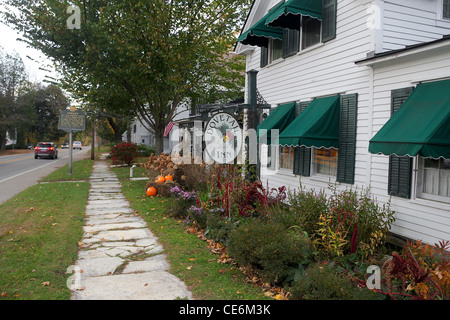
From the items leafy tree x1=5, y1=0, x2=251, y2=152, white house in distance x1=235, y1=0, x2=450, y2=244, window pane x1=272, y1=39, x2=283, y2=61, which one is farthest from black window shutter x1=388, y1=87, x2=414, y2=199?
leafy tree x1=5, y1=0, x2=251, y2=152

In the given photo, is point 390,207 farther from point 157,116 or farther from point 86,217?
point 157,116

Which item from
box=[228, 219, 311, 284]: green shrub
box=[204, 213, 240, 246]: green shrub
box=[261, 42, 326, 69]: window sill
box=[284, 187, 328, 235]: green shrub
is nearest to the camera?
box=[228, 219, 311, 284]: green shrub

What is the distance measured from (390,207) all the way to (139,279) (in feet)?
14.5

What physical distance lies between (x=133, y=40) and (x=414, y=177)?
14096 millimetres

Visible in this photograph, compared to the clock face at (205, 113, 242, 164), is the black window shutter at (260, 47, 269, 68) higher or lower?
higher

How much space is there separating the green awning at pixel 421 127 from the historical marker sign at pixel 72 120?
16.3m

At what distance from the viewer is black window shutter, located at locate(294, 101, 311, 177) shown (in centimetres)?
839

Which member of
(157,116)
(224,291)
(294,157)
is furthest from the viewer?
(157,116)

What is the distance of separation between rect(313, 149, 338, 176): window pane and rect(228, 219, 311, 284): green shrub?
325 cm

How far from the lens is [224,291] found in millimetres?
4227

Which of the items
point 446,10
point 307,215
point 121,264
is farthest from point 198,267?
point 446,10

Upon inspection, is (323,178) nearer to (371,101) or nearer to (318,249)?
(371,101)

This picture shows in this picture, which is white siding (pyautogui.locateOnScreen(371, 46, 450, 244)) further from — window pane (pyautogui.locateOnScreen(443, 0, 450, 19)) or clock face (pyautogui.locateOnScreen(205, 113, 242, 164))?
clock face (pyautogui.locateOnScreen(205, 113, 242, 164))
